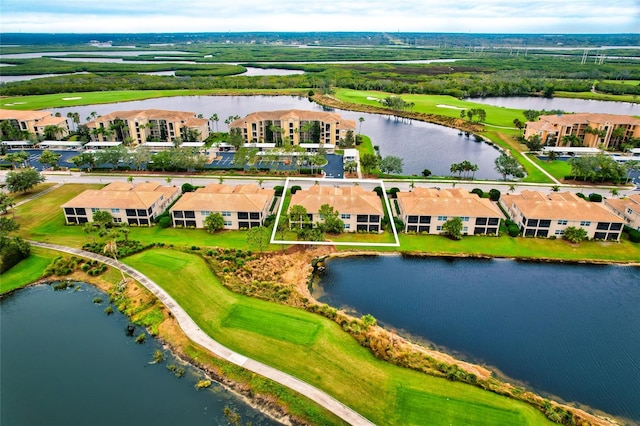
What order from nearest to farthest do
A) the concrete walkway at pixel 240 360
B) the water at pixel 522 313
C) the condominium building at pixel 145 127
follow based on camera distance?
the concrete walkway at pixel 240 360 → the water at pixel 522 313 → the condominium building at pixel 145 127

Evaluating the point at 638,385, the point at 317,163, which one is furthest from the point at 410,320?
the point at 317,163

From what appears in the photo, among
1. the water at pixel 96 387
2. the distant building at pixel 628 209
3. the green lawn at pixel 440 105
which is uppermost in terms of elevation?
the green lawn at pixel 440 105

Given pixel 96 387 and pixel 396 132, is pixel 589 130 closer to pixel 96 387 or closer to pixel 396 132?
pixel 396 132

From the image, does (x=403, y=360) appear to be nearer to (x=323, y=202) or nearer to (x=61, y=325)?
Result: (x=323, y=202)

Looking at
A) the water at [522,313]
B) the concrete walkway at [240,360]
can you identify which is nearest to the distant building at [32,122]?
the concrete walkway at [240,360]

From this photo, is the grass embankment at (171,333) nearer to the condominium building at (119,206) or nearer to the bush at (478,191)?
the condominium building at (119,206)

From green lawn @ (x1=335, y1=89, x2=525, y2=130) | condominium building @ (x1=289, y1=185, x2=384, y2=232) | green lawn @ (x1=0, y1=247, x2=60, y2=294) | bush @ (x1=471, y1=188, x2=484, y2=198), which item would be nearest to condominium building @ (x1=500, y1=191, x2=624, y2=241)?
bush @ (x1=471, y1=188, x2=484, y2=198)
